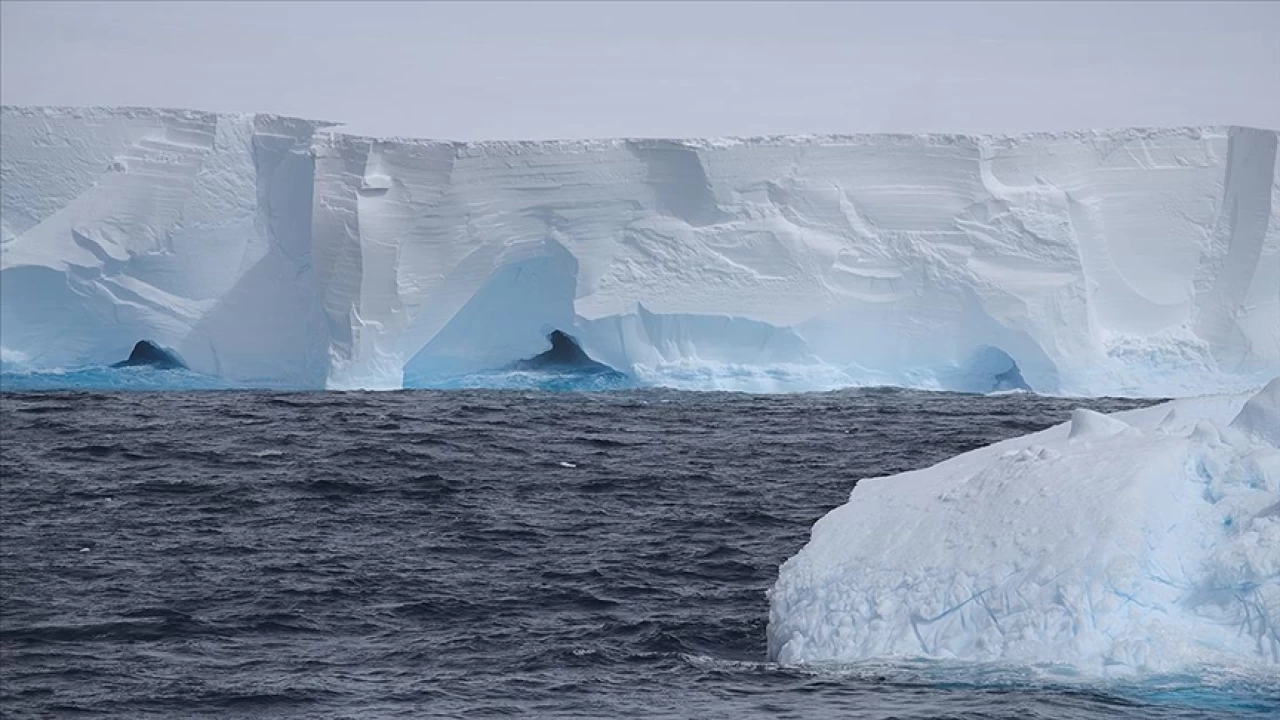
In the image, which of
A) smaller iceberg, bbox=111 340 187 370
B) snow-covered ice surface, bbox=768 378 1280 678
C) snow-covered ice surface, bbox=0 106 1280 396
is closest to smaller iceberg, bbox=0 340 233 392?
smaller iceberg, bbox=111 340 187 370

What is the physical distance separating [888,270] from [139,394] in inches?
323

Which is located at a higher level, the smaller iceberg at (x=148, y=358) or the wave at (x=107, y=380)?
the smaller iceberg at (x=148, y=358)

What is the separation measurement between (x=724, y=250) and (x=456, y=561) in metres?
8.25

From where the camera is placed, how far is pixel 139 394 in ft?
55.1

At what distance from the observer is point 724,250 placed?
16453 millimetres

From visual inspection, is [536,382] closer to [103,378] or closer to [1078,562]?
[103,378]

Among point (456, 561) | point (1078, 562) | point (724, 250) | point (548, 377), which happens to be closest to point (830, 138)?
point (724, 250)

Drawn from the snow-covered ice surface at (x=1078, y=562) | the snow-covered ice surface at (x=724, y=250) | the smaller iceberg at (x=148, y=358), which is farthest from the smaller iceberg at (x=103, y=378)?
the snow-covered ice surface at (x=1078, y=562)

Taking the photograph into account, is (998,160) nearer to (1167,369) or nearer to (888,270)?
(888,270)

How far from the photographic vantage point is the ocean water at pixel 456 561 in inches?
241

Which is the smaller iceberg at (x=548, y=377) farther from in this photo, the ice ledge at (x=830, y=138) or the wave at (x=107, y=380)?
the wave at (x=107, y=380)

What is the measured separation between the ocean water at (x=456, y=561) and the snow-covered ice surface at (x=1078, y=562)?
18 cm

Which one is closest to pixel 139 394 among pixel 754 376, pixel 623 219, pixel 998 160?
pixel 623 219

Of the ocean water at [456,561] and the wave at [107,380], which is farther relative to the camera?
the wave at [107,380]
